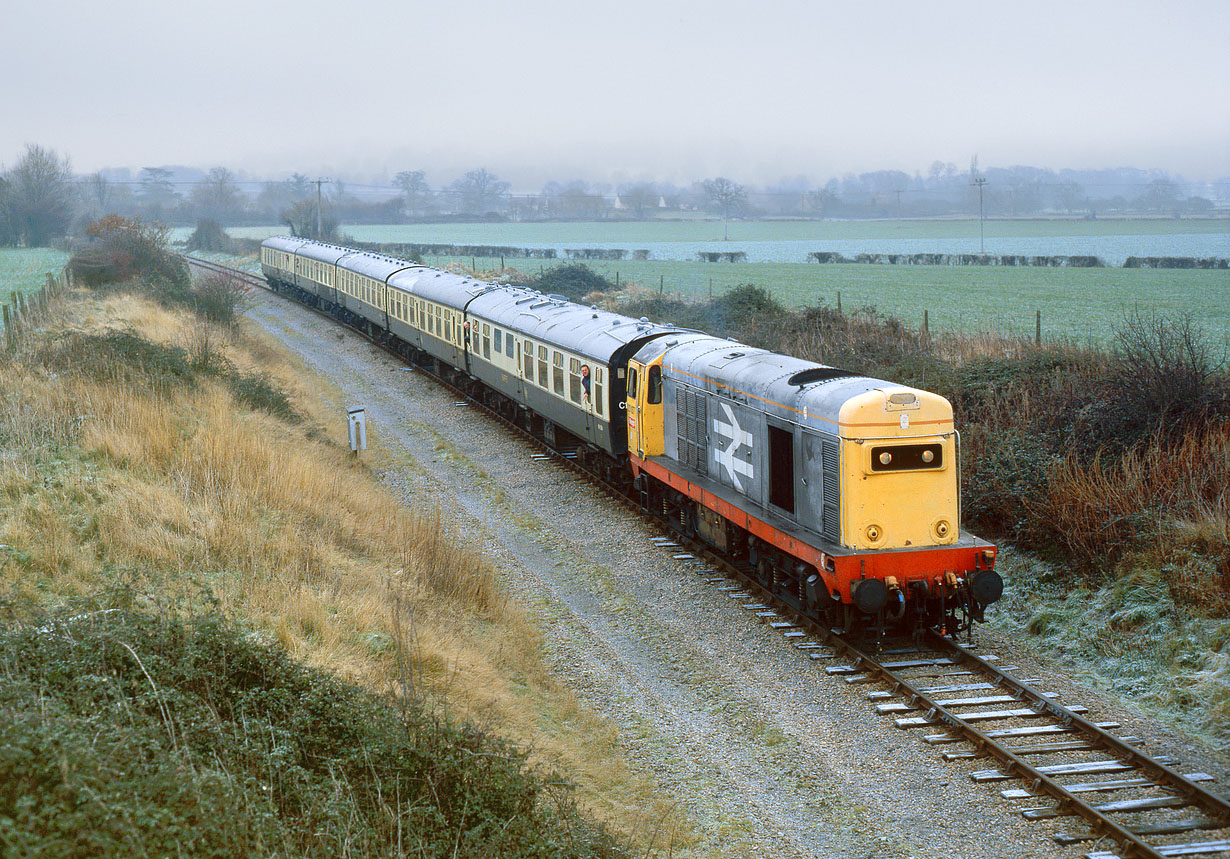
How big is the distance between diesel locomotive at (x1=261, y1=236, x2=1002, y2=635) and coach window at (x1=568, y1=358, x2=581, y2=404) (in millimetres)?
50

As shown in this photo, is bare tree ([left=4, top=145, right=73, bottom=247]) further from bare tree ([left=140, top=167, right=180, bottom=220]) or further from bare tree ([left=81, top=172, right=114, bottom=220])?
bare tree ([left=140, top=167, right=180, bottom=220])

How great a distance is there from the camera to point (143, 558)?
11.3 m

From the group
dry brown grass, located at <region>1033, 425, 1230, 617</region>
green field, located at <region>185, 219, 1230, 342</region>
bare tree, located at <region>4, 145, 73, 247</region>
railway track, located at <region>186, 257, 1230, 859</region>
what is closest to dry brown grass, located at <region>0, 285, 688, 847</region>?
railway track, located at <region>186, 257, 1230, 859</region>

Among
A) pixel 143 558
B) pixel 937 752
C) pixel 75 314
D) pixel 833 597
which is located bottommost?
pixel 937 752

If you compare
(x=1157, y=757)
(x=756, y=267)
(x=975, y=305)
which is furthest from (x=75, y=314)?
(x=756, y=267)

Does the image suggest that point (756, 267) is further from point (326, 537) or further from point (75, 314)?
point (326, 537)

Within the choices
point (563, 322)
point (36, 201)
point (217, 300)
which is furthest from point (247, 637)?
point (36, 201)

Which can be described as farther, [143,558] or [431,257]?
[431,257]

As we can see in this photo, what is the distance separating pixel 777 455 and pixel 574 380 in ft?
26.2

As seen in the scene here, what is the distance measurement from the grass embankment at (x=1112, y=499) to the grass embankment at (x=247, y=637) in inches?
253

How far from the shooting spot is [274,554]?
12.7m

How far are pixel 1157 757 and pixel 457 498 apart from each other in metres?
13.6

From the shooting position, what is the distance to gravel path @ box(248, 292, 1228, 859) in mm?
9031

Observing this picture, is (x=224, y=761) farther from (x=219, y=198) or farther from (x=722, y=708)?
(x=219, y=198)
